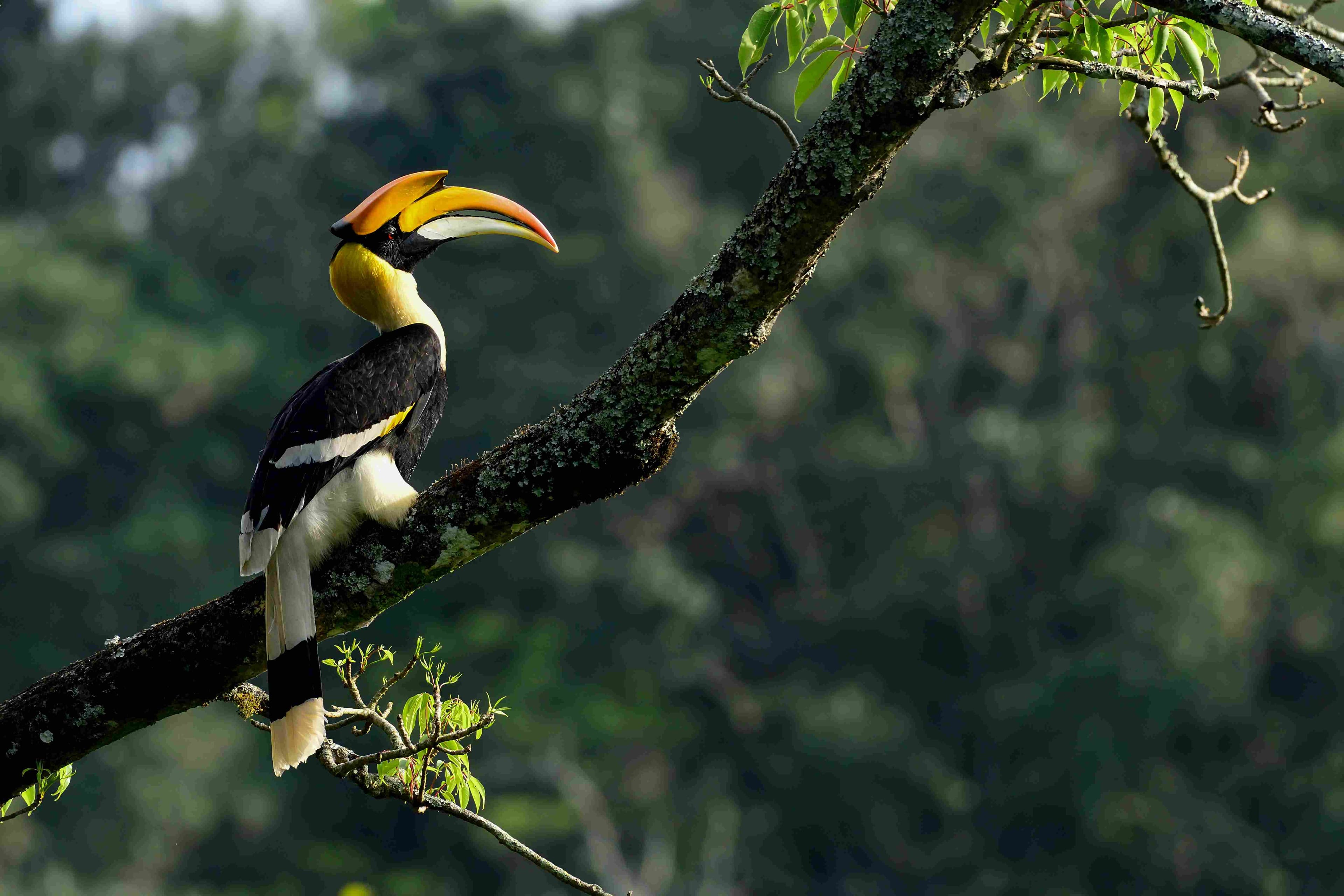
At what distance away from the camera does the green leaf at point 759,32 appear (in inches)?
92.7

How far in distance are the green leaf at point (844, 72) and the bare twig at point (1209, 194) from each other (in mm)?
452

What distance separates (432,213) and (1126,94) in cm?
186

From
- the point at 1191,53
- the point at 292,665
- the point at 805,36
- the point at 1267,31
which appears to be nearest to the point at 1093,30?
the point at 1191,53

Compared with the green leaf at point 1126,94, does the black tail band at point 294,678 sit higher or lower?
lower

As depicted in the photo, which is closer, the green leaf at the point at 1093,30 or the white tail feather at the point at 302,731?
the green leaf at the point at 1093,30

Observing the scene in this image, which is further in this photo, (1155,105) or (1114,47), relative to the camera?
(1114,47)

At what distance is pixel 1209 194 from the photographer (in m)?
2.52

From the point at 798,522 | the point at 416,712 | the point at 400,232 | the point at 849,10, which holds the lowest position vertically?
the point at 416,712

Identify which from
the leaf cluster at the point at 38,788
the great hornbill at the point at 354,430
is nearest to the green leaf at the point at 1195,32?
the great hornbill at the point at 354,430

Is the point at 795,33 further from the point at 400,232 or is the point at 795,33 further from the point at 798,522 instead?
the point at 798,522

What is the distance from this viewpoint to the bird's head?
3596 millimetres

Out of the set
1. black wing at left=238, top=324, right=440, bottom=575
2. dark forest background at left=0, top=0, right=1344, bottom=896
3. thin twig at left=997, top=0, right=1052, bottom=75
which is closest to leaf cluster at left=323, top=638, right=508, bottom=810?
black wing at left=238, top=324, right=440, bottom=575

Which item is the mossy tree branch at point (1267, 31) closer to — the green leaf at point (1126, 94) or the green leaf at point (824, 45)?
the green leaf at point (1126, 94)

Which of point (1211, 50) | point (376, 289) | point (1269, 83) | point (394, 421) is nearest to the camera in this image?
point (1211, 50)
